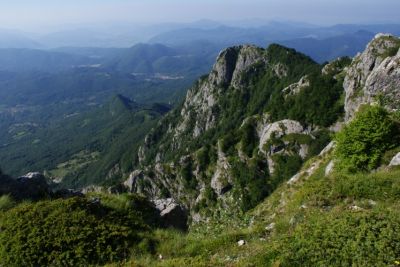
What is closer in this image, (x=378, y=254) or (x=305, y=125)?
(x=378, y=254)

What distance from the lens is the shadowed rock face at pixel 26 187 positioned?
24016 millimetres

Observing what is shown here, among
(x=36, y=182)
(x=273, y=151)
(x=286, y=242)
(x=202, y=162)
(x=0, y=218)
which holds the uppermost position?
(x=286, y=242)

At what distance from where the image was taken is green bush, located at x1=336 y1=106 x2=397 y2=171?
2988 centimetres

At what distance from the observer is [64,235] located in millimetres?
16359

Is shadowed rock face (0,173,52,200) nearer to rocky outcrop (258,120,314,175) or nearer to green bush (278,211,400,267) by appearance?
green bush (278,211,400,267)

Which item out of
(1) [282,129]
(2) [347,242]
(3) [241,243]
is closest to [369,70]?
(1) [282,129]

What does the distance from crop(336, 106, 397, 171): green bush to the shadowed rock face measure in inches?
842

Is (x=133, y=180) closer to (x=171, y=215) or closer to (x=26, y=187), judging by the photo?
(x=26, y=187)

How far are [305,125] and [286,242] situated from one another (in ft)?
318

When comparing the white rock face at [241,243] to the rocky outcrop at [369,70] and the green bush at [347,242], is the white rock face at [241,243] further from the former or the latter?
the rocky outcrop at [369,70]

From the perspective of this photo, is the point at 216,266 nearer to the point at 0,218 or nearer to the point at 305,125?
the point at 0,218

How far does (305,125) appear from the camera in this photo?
354ft

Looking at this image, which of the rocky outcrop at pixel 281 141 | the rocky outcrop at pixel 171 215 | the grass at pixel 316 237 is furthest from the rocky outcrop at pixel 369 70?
the rocky outcrop at pixel 171 215

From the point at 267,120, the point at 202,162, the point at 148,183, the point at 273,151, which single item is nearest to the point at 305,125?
the point at 273,151
